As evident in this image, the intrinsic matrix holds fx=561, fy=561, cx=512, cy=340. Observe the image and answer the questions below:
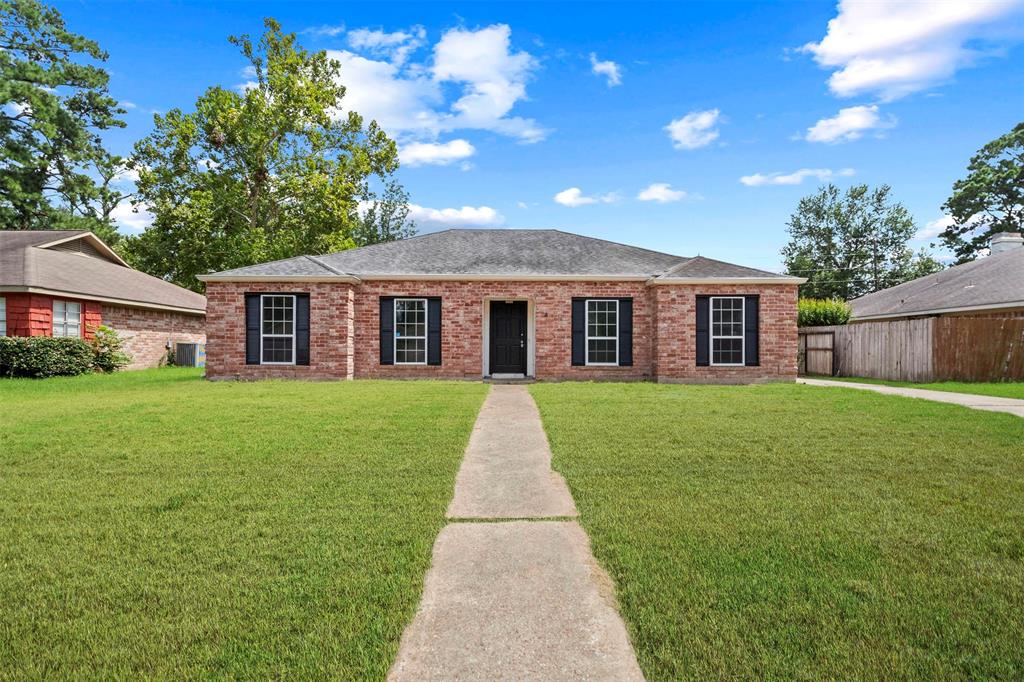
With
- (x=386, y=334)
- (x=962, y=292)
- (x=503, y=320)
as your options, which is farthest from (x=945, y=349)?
(x=386, y=334)

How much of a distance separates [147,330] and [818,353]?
2450cm

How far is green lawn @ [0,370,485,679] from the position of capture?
237 cm

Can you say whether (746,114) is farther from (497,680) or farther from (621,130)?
(497,680)

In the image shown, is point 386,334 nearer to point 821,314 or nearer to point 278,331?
point 278,331

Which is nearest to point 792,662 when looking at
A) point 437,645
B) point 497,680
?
point 497,680

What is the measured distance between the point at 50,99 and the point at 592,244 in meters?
29.0

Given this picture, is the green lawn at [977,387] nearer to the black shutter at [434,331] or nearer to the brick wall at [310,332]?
the black shutter at [434,331]

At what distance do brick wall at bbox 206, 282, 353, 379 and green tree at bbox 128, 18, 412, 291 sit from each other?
10921mm

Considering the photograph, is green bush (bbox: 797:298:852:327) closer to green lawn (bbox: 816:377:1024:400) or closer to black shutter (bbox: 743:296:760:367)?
green lawn (bbox: 816:377:1024:400)

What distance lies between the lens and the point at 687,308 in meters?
14.5

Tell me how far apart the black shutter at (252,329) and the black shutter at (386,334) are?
3.22 meters

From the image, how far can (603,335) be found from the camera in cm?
1516

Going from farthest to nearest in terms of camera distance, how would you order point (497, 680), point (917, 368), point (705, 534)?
point (917, 368) < point (705, 534) < point (497, 680)

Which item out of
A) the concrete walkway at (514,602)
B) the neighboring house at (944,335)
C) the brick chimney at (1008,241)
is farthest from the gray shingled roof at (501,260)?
the brick chimney at (1008,241)
